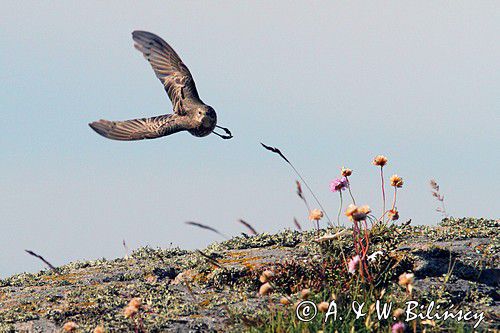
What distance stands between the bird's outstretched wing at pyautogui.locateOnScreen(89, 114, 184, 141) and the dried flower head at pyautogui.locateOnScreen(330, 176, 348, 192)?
7.77ft

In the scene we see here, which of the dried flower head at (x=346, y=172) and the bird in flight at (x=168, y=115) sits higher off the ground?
the bird in flight at (x=168, y=115)

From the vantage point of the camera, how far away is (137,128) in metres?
8.20

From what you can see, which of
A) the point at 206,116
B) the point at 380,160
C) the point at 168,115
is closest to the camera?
the point at 380,160

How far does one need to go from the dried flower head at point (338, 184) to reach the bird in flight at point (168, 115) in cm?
203

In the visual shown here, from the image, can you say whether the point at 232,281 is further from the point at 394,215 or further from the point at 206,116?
the point at 206,116

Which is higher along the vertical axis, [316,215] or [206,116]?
[206,116]

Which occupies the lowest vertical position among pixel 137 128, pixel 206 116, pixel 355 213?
pixel 355 213

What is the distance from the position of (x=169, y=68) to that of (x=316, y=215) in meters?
3.81

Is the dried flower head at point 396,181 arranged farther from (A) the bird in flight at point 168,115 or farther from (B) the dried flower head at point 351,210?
(A) the bird in flight at point 168,115

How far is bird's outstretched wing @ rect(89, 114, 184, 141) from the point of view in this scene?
26.6 ft

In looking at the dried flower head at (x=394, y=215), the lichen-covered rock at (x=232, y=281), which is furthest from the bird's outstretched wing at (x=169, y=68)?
the dried flower head at (x=394, y=215)

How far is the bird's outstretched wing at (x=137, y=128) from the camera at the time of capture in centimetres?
809

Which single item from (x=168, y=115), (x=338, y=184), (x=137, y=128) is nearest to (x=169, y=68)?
(x=168, y=115)

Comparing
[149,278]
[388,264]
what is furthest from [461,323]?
[149,278]
